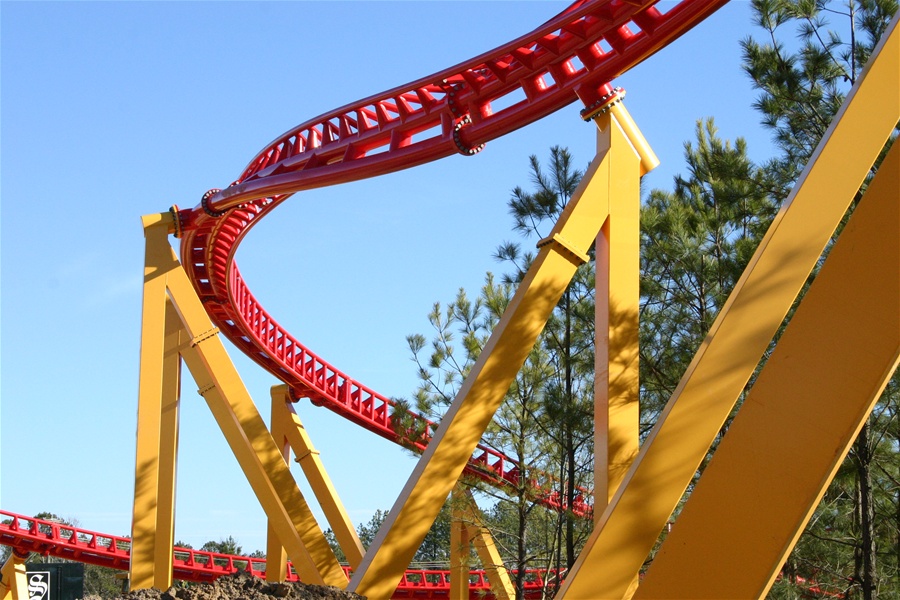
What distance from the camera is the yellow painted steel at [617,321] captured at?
25.4ft

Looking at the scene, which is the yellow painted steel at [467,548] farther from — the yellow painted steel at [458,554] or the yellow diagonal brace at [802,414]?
the yellow diagonal brace at [802,414]

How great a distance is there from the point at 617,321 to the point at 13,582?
39.5ft

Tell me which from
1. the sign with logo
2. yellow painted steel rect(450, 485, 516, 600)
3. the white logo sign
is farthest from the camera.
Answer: the white logo sign

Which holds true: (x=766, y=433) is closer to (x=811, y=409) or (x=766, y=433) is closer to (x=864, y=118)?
(x=811, y=409)

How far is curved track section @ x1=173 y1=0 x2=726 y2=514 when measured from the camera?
8.61 m

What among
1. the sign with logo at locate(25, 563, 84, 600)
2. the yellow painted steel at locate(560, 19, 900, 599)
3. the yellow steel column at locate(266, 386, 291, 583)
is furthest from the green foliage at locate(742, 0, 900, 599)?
the sign with logo at locate(25, 563, 84, 600)

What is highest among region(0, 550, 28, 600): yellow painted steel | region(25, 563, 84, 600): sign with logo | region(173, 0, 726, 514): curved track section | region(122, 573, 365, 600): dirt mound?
region(173, 0, 726, 514): curved track section

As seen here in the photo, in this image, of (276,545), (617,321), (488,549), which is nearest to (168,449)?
(276,545)

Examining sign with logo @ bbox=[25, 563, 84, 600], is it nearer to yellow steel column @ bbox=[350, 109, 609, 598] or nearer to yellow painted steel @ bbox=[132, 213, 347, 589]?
yellow painted steel @ bbox=[132, 213, 347, 589]

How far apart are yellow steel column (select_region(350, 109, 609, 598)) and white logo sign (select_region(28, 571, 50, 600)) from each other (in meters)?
13.0

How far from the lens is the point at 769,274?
14.9 feet

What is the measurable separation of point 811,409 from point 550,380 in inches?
249

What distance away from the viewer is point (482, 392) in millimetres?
7699

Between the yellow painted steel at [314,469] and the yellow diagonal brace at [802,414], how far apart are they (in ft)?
34.1
